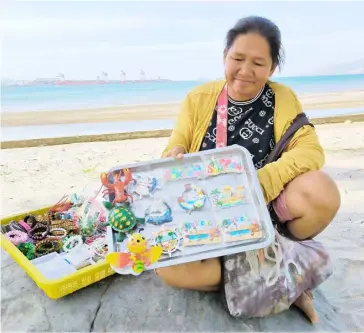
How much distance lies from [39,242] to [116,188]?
61cm

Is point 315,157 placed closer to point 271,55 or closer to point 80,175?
point 271,55

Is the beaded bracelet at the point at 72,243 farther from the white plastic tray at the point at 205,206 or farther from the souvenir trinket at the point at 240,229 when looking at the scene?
the souvenir trinket at the point at 240,229

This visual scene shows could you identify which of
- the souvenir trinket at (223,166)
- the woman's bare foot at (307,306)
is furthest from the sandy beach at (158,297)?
the souvenir trinket at (223,166)

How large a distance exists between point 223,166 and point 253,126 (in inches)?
9.8

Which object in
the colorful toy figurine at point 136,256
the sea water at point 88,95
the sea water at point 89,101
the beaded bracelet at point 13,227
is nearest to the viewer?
the colorful toy figurine at point 136,256

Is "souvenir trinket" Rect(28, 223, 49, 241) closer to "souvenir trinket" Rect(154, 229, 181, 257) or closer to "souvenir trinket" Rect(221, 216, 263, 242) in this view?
"souvenir trinket" Rect(154, 229, 181, 257)

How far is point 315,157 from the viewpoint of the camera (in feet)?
5.95

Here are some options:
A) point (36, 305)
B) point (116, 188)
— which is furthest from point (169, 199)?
point (36, 305)

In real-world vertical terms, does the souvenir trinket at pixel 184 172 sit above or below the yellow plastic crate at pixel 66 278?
above

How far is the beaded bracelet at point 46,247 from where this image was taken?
2.15 metres

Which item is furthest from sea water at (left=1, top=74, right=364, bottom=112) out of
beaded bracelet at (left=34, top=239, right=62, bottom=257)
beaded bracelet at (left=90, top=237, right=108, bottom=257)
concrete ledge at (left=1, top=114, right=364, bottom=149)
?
beaded bracelet at (left=90, top=237, right=108, bottom=257)

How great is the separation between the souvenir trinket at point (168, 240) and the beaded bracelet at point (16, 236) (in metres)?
0.86

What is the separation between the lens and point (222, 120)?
A: 6.65 feet

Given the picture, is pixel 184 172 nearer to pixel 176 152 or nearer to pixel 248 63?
pixel 176 152
